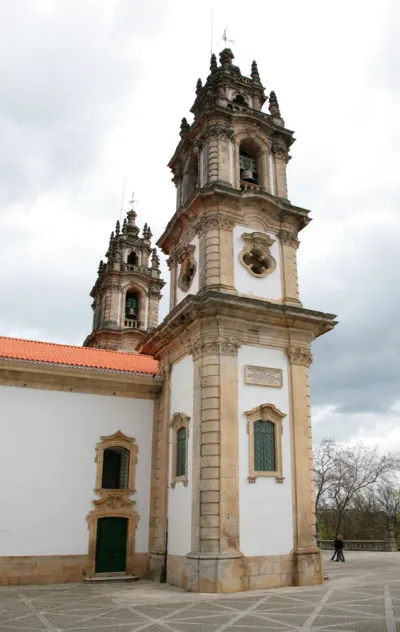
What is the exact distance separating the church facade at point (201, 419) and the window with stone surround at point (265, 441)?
0.05 meters

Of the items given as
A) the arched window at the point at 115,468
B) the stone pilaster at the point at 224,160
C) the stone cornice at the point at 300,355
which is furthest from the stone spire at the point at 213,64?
the arched window at the point at 115,468

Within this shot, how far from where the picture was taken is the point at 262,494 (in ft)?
59.0

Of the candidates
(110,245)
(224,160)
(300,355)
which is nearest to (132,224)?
(110,245)

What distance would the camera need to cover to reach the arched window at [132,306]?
42281 mm

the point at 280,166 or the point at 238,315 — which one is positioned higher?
the point at 280,166

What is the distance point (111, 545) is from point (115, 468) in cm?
281

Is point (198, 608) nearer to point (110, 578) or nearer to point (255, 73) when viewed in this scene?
point (110, 578)

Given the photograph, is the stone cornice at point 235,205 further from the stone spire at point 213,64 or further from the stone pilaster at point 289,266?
the stone spire at point 213,64

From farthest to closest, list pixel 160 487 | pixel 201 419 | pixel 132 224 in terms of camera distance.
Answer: pixel 132 224
pixel 160 487
pixel 201 419

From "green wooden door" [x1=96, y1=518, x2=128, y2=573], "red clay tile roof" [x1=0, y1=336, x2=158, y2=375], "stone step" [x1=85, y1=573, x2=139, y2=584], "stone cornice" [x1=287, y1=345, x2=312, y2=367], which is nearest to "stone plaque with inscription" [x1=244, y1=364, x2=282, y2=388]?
"stone cornice" [x1=287, y1=345, x2=312, y2=367]

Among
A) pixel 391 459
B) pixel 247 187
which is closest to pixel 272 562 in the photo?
pixel 247 187

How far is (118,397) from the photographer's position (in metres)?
22.1

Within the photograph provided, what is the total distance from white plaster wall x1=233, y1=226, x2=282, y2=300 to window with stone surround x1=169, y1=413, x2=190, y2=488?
5.22m

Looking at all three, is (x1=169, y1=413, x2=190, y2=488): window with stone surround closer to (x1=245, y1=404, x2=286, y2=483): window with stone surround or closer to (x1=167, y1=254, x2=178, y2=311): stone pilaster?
(x1=245, y1=404, x2=286, y2=483): window with stone surround
